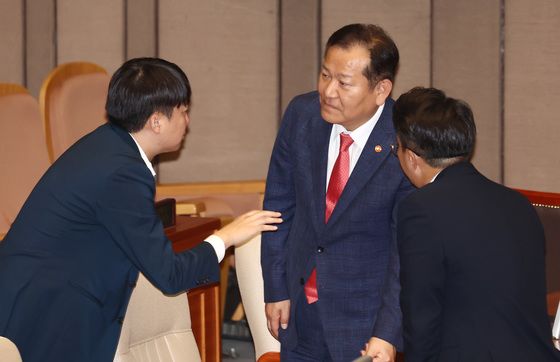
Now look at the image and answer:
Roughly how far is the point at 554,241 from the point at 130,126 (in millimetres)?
1694

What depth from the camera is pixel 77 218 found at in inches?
99.4

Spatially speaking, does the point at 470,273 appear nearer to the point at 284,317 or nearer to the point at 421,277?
the point at 421,277

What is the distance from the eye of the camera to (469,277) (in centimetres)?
212

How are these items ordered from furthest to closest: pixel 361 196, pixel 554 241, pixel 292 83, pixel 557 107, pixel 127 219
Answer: pixel 292 83 → pixel 557 107 → pixel 554 241 → pixel 361 196 → pixel 127 219

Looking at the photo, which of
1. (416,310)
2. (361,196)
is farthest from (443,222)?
(361,196)

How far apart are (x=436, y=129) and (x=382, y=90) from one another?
19.5 inches

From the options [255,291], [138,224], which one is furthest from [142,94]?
[255,291]

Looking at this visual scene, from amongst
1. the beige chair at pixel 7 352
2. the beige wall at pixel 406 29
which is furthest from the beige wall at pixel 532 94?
the beige chair at pixel 7 352

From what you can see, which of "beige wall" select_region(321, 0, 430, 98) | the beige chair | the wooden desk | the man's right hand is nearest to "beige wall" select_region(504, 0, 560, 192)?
"beige wall" select_region(321, 0, 430, 98)

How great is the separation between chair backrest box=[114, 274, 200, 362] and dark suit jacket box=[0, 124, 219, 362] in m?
0.05

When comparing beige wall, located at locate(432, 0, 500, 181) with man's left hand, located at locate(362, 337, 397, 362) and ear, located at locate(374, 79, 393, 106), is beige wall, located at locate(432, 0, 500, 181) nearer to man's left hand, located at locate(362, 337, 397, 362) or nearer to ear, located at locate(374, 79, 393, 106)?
ear, located at locate(374, 79, 393, 106)

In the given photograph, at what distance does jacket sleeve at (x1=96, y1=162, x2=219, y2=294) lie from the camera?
2479mm

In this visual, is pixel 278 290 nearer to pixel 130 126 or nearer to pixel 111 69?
pixel 130 126

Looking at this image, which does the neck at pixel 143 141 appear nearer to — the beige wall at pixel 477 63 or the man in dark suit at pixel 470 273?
the man in dark suit at pixel 470 273
